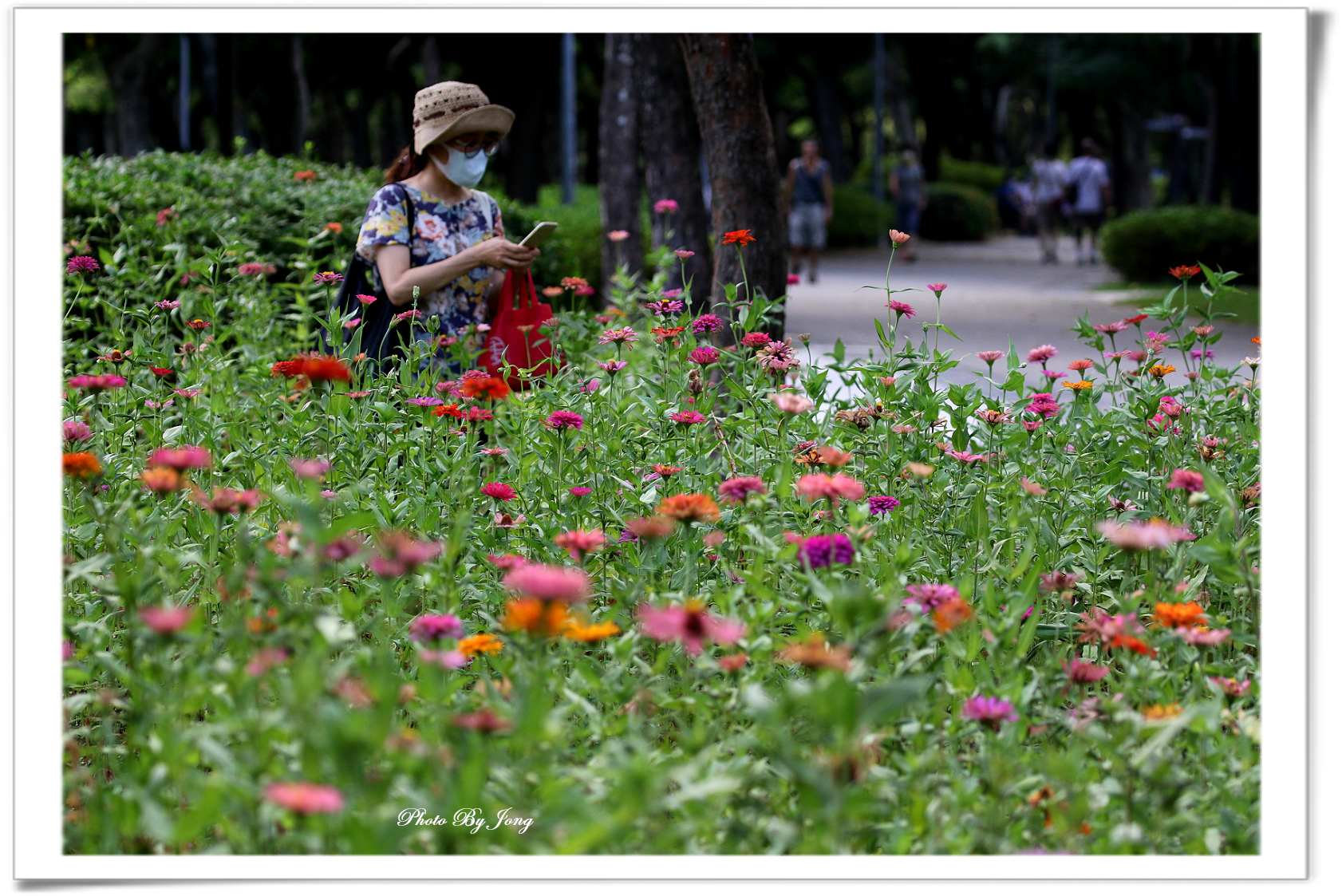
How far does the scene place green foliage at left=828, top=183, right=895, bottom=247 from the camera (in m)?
24.5

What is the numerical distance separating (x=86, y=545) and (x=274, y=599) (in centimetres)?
171

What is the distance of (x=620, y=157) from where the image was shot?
10086 millimetres

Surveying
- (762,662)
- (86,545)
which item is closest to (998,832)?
(762,662)

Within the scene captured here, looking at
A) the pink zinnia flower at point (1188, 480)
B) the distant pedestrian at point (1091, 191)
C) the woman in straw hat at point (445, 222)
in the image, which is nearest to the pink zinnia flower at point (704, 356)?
the woman in straw hat at point (445, 222)

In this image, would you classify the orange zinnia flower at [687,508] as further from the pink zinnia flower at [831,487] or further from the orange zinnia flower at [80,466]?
the orange zinnia flower at [80,466]

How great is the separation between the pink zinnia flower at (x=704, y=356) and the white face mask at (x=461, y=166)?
1.31m

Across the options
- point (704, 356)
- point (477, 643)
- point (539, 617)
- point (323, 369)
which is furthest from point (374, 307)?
point (539, 617)

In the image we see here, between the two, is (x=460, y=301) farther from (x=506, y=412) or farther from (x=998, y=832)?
(x=998, y=832)

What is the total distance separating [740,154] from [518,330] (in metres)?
1.91

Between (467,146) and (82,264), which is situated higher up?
(467,146)

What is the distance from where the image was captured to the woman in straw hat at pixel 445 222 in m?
4.21

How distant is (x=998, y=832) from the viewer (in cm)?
189

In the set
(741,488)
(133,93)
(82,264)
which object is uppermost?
(133,93)

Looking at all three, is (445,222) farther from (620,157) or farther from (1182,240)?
(1182,240)
